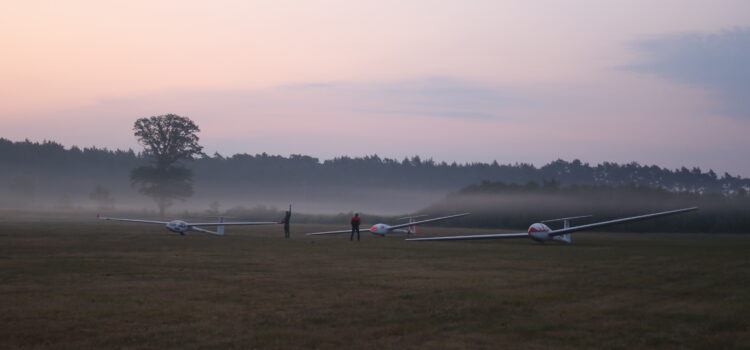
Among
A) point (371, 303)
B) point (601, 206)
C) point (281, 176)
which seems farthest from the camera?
point (281, 176)

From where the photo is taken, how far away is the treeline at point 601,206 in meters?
46.2

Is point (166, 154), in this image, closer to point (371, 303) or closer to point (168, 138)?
point (168, 138)

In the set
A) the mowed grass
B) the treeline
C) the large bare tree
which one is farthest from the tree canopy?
the mowed grass

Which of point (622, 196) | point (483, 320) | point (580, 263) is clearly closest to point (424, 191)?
point (622, 196)

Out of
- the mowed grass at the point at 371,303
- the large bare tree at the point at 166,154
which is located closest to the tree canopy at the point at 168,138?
the large bare tree at the point at 166,154

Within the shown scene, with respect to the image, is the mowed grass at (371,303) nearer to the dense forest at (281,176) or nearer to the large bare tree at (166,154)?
the large bare tree at (166,154)

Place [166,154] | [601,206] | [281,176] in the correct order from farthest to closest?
1. [281,176]
2. [166,154]
3. [601,206]

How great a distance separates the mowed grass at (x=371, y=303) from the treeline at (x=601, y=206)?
98.6ft

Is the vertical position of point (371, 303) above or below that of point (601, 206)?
below

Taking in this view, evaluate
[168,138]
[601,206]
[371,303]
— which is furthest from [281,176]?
[371,303]

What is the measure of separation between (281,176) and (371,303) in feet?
404

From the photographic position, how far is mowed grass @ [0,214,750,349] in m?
7.89

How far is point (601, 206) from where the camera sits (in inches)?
2042

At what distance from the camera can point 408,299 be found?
36.1 feet
